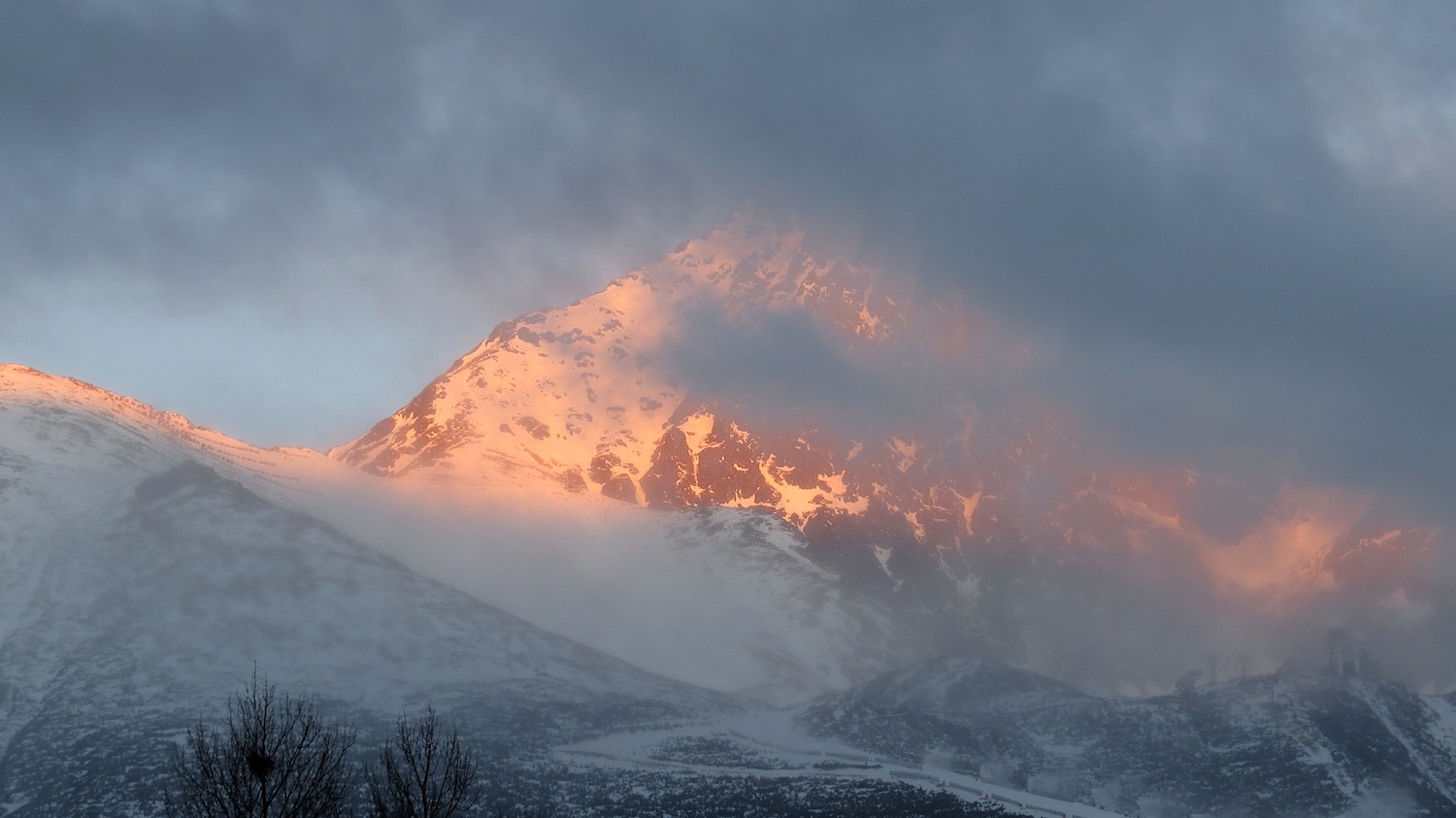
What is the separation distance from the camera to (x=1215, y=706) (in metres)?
172

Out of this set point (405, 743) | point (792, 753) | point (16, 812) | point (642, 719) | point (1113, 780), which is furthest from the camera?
point (642, 719)

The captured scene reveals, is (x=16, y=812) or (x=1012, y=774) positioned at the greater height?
(x=1012, y=774)

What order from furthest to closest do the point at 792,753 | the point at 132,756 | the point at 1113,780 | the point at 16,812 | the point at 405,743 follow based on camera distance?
1. the point at 792,753
2. the point at 1113,780
3. the point at 132,756
4. the point at 16,812
5. the point at 405,743

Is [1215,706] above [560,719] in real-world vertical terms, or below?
above

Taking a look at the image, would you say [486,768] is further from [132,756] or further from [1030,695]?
[1030,695]

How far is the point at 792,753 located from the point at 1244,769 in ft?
176

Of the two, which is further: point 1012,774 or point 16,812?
point 1012,774

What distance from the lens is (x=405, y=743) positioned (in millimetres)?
65500

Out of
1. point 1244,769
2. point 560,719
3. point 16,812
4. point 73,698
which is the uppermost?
point 1244,769

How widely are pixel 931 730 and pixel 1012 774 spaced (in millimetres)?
19102

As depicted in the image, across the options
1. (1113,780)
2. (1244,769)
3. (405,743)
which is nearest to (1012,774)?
(1113,780)

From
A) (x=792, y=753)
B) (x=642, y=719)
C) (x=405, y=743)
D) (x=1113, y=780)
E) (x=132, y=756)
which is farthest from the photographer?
(x=642, y=719)

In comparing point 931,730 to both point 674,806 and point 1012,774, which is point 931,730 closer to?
point 1012,774

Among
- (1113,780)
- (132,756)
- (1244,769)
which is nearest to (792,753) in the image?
(1113,780)
